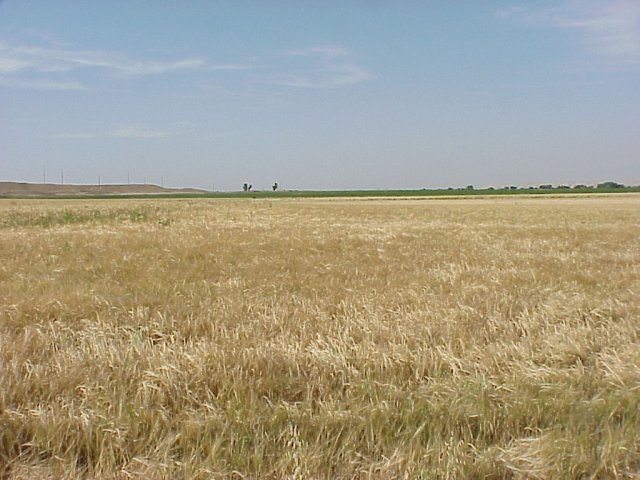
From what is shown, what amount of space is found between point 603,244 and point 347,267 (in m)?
10.7

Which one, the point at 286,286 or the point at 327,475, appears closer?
the point at 327,475

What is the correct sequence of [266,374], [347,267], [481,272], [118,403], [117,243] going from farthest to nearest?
[117,243] < [347,267] < [481,272] < [266,374] < [118,403]

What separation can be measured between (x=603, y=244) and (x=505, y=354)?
1347 cm

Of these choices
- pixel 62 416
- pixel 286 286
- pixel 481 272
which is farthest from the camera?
pixel 481 272

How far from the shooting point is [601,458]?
98.7 inches

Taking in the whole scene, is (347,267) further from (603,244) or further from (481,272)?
(603,244)

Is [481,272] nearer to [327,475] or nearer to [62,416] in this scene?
[327,475]

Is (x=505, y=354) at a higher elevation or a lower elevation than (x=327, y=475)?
higher

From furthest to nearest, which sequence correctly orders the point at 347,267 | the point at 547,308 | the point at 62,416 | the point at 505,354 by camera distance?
the point at 347,267, the point at 547,308, the point at 505,354, the point at 62,416

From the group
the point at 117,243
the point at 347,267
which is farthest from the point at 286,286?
the point at 117,243

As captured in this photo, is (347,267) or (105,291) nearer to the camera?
(105,291)

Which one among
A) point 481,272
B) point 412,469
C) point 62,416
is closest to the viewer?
point 412,469

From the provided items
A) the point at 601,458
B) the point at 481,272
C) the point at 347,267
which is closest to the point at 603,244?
the point at 481,272

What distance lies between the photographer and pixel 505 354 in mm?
3887
